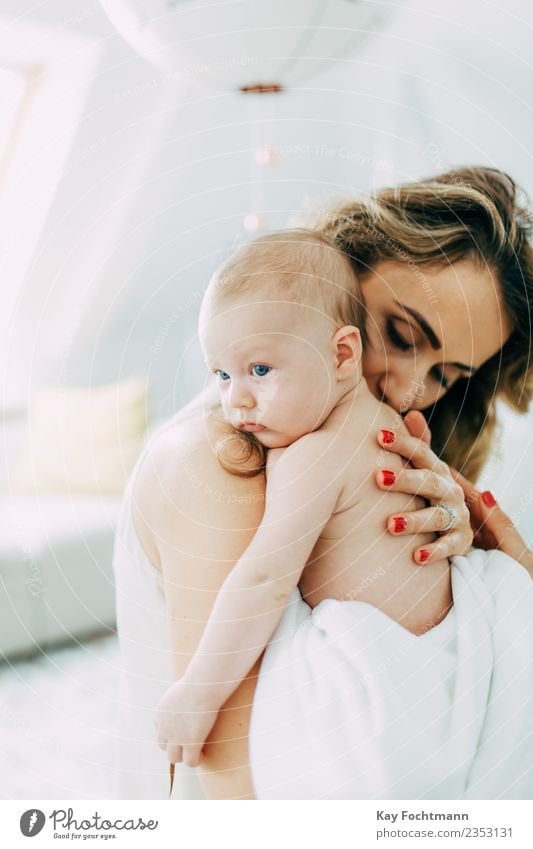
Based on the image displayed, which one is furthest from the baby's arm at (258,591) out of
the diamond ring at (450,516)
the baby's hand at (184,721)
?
the diamond ring at (450,516)

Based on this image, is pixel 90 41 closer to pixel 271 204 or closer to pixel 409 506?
pixel 271 204

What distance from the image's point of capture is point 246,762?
612mm

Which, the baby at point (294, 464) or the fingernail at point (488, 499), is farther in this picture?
the fingernail at point (488, 499)

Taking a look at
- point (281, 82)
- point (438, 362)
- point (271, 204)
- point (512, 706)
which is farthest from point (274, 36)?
point (512, 706)

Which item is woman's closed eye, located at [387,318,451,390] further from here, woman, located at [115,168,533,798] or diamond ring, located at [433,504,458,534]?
diamond ring, located at [433,504,458,534]

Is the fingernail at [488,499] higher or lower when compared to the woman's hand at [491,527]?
higher

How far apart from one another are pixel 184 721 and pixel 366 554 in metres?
0.19

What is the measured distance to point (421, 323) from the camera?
674mm

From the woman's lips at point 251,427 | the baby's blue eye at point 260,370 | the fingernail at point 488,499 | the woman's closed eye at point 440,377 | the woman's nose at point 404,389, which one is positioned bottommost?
the fingernail at point 488,499

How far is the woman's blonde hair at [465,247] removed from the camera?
2.21ft

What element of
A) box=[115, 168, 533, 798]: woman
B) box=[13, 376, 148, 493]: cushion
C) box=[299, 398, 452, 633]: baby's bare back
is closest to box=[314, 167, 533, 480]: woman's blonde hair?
box=[115, 168, 533, 798]: woman

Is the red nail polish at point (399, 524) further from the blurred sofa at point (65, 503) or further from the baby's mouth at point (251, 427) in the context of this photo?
the blurred sofa at point (65, 503)

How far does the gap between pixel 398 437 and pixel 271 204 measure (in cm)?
22

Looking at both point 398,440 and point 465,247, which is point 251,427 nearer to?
point 398,440
